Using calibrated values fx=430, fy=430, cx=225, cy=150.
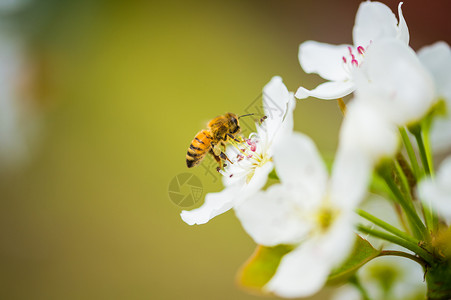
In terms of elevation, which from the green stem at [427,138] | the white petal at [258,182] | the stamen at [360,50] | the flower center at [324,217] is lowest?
the green stem at [427,138]

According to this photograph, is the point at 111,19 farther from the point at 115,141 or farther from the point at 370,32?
the point at 370,32

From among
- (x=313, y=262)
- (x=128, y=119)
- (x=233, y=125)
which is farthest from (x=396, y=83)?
(x=128, y=119)

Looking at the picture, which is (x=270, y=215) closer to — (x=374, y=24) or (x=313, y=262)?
(x=313, y=262)

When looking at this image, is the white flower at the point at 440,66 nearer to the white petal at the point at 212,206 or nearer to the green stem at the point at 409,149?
the green stem at the point at 409,149

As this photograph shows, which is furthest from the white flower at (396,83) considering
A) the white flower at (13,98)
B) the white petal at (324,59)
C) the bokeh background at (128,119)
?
the white flower at (13,98)

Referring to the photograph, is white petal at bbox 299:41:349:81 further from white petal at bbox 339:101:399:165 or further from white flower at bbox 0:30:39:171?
white flower at bbox 0:30:39:171

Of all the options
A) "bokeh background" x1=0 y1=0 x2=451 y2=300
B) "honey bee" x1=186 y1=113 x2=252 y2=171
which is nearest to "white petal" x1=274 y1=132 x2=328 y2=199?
"honey bee" x1=186 y1=113 x2=252 y2=171

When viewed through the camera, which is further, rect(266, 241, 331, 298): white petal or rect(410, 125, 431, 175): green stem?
rect(410, 125, 431, 175): green stem
